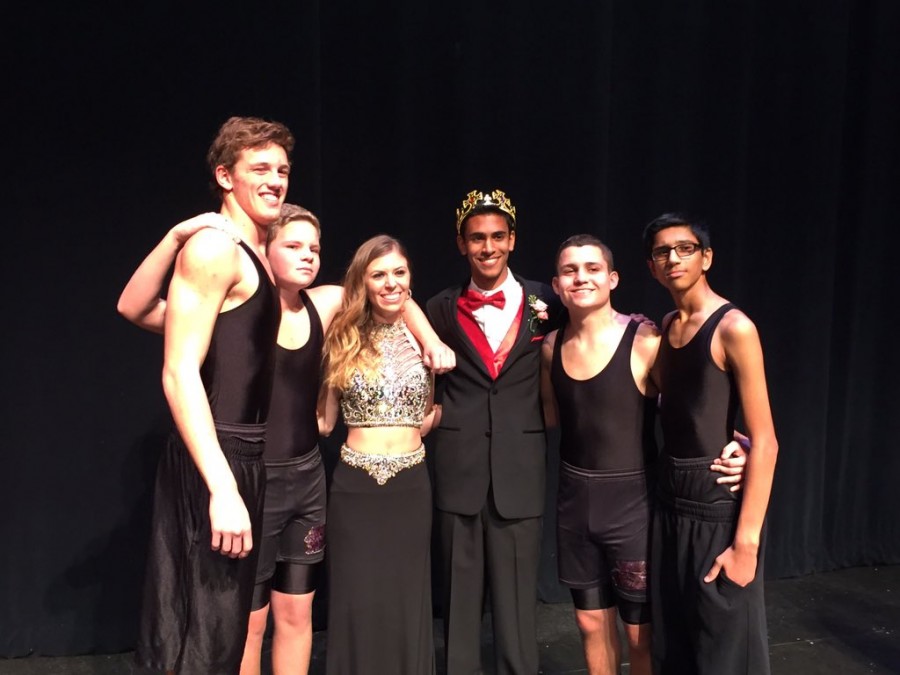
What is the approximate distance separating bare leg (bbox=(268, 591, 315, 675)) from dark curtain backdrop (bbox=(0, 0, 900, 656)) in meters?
1.10

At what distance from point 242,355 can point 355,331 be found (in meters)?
0.61

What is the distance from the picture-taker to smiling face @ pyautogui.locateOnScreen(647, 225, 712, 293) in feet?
7.43

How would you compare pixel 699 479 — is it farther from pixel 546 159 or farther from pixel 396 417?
pixel 546 159

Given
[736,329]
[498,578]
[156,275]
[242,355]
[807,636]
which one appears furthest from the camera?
[807,636]

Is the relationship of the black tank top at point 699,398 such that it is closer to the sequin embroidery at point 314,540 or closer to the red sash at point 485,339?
the red sash at point 485,339

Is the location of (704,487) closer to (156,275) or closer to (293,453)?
(293,453)

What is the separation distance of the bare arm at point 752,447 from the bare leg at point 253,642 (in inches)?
56.0

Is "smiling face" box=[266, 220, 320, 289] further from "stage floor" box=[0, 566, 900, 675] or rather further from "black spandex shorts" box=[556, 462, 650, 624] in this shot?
"stage floor" box=[0, 566, 900, 675]

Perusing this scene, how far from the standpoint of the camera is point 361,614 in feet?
8.04

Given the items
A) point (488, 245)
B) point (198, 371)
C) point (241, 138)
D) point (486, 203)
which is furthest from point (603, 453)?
point (241, 138)

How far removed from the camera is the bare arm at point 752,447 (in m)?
2.15

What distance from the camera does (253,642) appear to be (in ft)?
7.76

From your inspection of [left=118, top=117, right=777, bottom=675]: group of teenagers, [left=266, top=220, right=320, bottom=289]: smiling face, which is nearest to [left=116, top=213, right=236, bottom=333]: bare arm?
[left=118, top=117, right=777, bottom=675]: group of teenagers

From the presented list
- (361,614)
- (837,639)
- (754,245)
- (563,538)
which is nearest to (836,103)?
(754,245)
